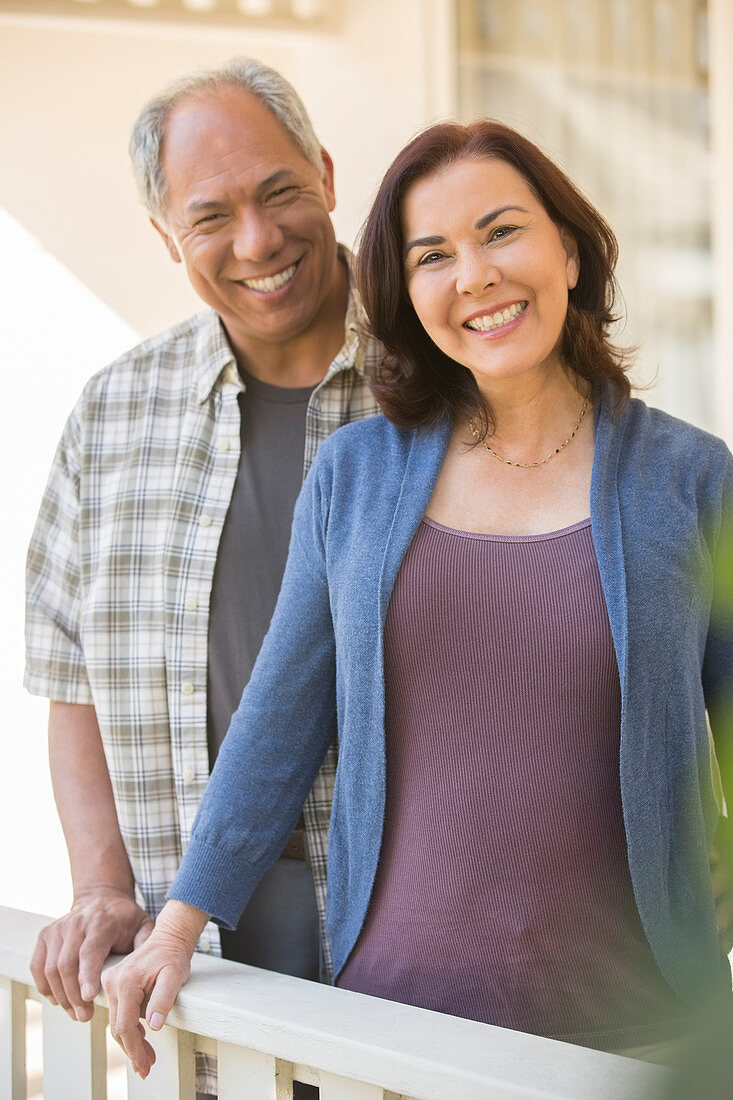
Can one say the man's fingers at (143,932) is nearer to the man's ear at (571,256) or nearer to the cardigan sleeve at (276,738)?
the cardigan sleeve at (276,738)

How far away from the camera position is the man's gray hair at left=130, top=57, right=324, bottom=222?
1707mm

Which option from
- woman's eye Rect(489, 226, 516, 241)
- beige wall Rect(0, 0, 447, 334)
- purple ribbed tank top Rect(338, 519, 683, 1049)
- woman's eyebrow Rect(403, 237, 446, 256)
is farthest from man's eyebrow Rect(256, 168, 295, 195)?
beige wall Rect(0, 0, 447, 334)

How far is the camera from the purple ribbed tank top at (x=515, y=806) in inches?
50.9

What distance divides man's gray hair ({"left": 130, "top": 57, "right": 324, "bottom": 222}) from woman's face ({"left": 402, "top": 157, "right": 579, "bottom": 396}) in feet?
1.21

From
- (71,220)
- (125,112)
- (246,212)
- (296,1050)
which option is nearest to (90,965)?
(296,1050)

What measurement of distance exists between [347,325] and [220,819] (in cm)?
77

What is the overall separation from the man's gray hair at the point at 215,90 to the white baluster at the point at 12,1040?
113 cm

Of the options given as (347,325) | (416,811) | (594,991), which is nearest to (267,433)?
(347,325)

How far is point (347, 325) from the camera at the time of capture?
176 cm

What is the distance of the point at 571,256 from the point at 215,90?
0.61 m

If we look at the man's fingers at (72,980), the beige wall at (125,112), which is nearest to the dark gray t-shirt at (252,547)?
the man's fingers at (72,980)

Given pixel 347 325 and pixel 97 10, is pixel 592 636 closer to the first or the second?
pixel 347 325

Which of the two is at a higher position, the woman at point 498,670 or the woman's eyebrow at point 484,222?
the woman's eyebrow at point 484,222

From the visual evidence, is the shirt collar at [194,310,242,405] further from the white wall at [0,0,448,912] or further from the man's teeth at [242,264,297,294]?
the white wall at [0,0,448,912]
